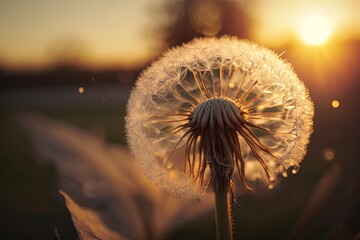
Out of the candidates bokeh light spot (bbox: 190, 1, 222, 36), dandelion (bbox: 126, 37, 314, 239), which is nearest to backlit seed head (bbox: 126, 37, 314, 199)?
dandelion (bbox: 126, 37, 314, 239)

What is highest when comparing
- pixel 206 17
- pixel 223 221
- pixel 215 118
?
pixel 206 17

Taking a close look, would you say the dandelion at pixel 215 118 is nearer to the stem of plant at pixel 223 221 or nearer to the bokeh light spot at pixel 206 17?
the stem of plant at pixel 223 221

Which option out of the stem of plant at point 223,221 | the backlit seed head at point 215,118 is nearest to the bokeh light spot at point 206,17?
the backlit seed head at point 215,118

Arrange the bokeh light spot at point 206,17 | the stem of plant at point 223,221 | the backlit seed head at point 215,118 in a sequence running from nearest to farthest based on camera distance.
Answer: the stem of plant at point 223,221, the backlit seed head at point 215,118, the bokeh light spot at point 206,17

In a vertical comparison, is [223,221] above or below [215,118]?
below

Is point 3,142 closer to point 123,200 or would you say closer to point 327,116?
point 327,116

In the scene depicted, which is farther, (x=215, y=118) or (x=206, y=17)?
(x=206, y=17)

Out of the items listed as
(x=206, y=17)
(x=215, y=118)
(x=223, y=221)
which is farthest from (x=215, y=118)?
(x=206, y=17)

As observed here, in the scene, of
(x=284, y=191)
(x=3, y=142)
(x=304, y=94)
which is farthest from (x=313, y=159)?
(x=3, y=142)

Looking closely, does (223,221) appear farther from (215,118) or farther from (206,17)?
(206,17)
